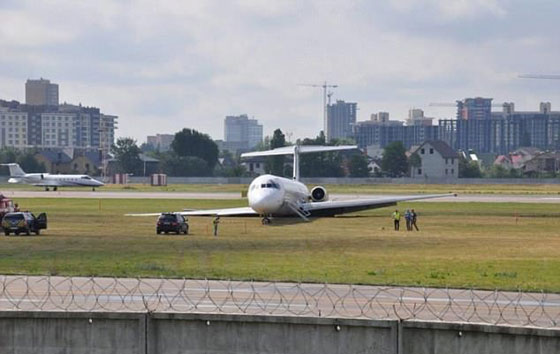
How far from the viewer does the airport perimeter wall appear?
3475 cm

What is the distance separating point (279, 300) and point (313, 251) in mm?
24695

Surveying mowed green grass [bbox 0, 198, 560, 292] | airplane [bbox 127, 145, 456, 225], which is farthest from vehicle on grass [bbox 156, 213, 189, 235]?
airplane [bbox 127, 145, 456, 225]

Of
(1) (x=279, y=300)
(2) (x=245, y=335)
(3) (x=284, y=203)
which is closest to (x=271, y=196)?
(3) (x=284, y=203)

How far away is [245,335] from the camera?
36.5 m

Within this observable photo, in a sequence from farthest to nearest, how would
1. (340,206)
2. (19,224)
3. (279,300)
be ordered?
(340,206), (19,224), (279,300)

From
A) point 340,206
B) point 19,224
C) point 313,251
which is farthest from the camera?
point 340,206

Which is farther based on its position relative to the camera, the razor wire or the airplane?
the airplane

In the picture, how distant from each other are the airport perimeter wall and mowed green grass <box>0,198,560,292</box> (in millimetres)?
12941

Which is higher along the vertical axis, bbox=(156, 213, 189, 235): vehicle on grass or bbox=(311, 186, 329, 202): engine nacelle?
bbox=(311, 186, 329, 202): engine nacelle

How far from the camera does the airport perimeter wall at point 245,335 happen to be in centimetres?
3475

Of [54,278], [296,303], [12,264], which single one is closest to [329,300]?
[296,303]

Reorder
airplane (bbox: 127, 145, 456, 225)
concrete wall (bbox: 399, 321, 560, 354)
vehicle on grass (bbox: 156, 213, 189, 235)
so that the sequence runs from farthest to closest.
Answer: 1. airplane (bbox: 127, 145, 456, 225)
2. vehicle on grass (bbox: 156, 213, 189, 235)
3. concrete wall (bbox: 399, 321, 560, 354)

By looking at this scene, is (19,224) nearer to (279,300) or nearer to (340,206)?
(340,206)

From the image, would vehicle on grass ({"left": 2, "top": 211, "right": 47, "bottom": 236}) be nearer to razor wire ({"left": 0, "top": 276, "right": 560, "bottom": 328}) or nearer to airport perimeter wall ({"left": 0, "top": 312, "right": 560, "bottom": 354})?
razor wire ({"left": 0, "top": 276, "right": 560, "bottom": 328})
